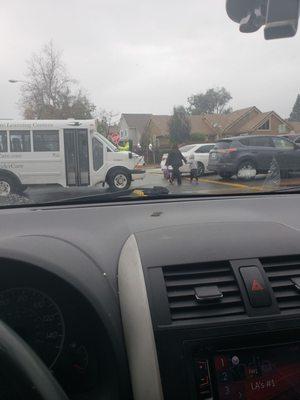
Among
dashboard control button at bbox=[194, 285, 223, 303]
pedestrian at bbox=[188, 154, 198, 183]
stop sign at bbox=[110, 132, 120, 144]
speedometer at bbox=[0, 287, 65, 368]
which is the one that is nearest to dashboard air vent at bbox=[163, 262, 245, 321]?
dashboard control button at bbox=[194, 285, 223, 303]

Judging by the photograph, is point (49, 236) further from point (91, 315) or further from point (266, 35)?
point (266, 35)

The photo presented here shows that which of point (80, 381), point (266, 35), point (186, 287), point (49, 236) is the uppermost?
point (266, 35)

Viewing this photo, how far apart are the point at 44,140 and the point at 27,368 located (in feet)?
6.11

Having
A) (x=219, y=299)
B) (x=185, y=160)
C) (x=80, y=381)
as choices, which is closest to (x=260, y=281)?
(x=219, y=299)

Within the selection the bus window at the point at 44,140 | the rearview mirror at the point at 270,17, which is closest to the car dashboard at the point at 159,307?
the bus window at the point at 44,140

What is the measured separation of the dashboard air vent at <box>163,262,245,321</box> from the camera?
1927 millimetres

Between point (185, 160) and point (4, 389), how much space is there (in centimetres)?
198

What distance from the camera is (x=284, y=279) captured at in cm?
210

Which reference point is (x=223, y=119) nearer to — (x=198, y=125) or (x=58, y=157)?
(x=198, y=125)

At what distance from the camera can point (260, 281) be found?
202 cm

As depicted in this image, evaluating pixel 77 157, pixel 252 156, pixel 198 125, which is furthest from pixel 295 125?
pixel 77 157

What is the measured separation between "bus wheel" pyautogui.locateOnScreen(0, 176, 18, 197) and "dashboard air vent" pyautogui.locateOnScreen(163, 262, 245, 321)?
1.10m

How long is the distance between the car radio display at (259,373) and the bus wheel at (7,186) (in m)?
1.45

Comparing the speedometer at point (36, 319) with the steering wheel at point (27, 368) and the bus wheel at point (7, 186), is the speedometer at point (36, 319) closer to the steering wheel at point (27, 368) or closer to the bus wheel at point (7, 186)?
the steering wheel at point (27, 368)
